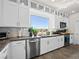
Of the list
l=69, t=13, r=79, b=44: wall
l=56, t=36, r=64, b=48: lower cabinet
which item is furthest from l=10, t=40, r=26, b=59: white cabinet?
l=69, t=13, r=79, b=44: wall

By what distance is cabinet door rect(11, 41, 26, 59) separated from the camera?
3.78m

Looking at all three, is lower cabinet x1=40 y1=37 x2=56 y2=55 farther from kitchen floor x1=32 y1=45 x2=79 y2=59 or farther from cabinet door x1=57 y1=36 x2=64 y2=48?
cabinet door x1=57 y1=36 x2=64 y2=48

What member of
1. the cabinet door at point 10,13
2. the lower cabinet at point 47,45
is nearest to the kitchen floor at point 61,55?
the lower cabinet at point 47,45

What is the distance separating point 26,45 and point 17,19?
3.40ft

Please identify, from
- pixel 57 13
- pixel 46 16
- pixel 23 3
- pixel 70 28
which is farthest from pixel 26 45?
pixel 70 28

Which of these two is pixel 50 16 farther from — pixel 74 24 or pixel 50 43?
pixel 74 24

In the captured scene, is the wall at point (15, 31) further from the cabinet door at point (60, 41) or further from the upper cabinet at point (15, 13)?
the cabinet door at point (60, 41)

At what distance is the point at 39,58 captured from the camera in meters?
5.18

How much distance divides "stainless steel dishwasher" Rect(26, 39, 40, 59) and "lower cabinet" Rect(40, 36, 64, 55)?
0.35 metres

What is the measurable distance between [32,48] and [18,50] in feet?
3.67

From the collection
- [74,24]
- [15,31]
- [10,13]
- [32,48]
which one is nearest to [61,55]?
[32,48]

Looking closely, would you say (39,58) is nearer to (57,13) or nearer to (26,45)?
(26,45)

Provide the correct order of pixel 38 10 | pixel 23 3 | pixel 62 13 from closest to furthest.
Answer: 1. pixel 23 3
2. pixel 38 10
3. pixel 62 13

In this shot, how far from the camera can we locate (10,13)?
4281 millimetres
